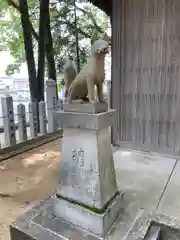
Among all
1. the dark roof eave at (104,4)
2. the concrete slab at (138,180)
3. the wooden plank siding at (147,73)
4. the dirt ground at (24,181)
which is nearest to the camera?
the concrete slab at (138,180)

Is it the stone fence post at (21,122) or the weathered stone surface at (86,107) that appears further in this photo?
the stone fence post at (21,122)

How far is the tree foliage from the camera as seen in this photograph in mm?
6449

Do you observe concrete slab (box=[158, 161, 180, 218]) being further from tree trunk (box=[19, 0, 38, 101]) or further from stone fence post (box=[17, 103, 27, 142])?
tree trunk (box=[19, 0, 38, 101])

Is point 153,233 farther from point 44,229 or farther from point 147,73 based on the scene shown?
point 147,73

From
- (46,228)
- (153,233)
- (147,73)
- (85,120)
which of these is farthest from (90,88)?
(147,73)

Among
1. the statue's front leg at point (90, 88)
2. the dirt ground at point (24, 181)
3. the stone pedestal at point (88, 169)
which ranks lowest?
the dirt ground at point (24, 181)

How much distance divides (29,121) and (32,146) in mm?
531

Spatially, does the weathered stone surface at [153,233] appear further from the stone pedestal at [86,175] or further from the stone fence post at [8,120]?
the stone fence post at [8,120]

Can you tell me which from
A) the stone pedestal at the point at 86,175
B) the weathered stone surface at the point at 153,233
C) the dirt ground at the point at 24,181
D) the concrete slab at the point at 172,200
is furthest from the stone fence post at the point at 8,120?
the weathered stone surface at the point at 153,233

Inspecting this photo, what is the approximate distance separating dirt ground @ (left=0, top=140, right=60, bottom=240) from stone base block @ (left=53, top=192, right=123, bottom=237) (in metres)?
0.49

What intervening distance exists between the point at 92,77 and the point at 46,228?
118 centimetres

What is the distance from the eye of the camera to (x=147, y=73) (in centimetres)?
334

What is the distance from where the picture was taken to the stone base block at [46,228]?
1.68 meters

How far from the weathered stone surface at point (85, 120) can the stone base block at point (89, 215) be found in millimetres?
617
